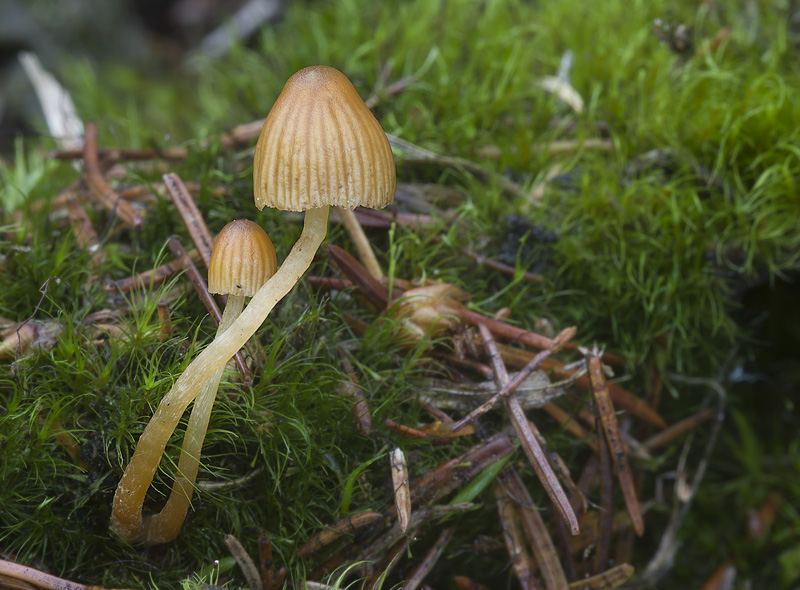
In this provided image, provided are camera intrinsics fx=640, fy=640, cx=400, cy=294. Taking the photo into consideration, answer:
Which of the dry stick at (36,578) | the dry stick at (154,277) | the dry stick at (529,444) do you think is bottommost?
the dry stick at (36,578)

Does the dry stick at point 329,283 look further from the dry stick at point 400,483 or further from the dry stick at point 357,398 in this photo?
→ the dry stick at point 400,483

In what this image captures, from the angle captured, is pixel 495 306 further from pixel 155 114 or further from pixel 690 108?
pixel 155 114

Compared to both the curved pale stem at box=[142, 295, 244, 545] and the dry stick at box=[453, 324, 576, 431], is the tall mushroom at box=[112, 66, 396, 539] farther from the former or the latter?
the dry stick at box=[453, 324, 576, 431]

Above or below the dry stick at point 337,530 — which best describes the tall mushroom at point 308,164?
above

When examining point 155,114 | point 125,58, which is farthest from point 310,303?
point 125,58

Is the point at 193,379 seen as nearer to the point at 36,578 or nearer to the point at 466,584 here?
the point at 36,578

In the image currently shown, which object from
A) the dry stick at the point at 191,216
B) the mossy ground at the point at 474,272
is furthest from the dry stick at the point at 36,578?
the dry stick at the point at 191,216
